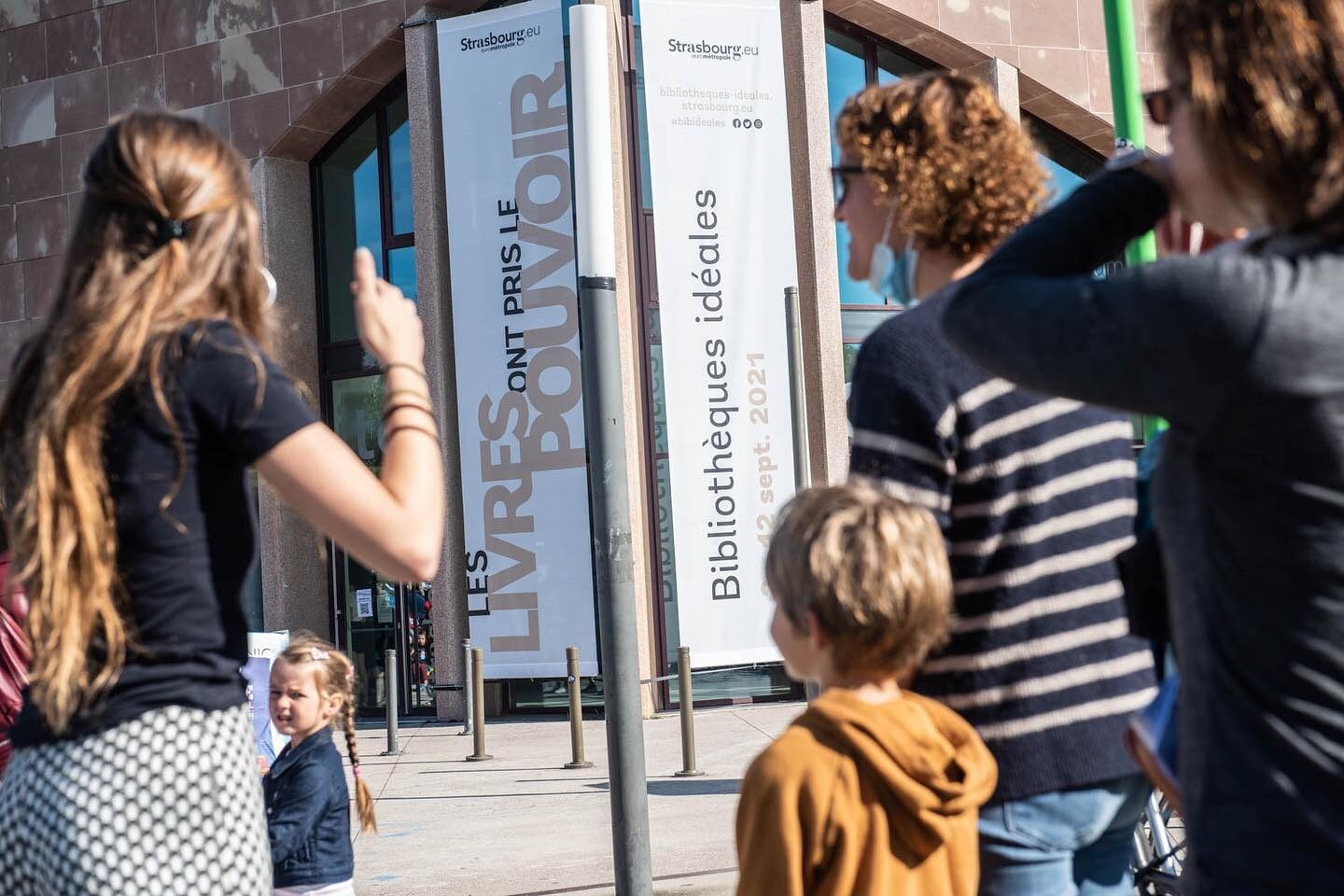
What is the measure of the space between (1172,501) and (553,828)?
784 cm

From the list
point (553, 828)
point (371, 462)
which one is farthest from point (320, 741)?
point (371, 462)

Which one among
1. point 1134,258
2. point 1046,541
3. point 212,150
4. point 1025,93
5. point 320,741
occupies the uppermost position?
point 1025,93

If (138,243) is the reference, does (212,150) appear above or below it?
above

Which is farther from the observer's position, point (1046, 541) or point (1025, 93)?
point (1025, 93)

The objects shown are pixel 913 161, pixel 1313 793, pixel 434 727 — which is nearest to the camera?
pixel 1313 793

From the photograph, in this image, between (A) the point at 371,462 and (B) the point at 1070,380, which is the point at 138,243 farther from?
(A) the point at 371,462

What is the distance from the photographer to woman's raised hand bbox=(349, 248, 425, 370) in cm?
211

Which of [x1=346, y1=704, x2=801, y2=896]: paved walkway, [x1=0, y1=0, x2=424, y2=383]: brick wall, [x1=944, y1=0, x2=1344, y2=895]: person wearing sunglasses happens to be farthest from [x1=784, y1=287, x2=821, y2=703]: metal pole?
[x1=0, y1=0, x2=424, y2=383]: brick wall

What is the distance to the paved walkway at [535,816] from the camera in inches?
287

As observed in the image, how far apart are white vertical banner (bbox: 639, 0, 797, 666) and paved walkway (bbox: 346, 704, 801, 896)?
1.80 meters

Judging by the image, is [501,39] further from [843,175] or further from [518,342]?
[843,175]

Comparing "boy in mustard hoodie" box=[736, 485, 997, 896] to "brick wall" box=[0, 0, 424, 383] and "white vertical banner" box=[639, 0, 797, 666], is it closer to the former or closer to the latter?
"white vertical banner" box=[639, 0, 797, 666]

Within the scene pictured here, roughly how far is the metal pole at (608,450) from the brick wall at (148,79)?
42.4 feet

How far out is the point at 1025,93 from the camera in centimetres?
1883
